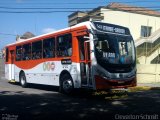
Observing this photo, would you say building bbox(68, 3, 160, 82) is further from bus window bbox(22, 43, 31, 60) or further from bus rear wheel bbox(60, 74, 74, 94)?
bus rear wheel bbox(60, 74, 74, 94)

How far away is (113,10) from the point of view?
35.5m

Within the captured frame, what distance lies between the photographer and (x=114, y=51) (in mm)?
14234

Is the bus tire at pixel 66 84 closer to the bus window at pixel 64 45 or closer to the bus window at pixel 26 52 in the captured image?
the bus window at pixel 64 45

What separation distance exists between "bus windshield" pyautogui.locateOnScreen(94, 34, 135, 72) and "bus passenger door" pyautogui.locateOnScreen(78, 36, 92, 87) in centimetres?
57

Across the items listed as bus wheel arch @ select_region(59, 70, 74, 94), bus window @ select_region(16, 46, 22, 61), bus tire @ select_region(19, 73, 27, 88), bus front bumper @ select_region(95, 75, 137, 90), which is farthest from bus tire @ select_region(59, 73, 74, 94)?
bus window @ select_region(16, 46, 22, 61)

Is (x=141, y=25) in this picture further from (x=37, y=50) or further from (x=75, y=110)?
(x=75, y=110)

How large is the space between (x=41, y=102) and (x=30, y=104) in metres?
0.64

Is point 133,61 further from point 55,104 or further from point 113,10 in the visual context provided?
point 113,10

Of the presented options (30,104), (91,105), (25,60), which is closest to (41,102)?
(30,104)

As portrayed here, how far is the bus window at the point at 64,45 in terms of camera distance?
50.8 feet

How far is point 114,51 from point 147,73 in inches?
503

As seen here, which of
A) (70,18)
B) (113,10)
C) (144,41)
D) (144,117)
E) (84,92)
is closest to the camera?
(144,117)

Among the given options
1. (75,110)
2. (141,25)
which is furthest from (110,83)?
(141,25)

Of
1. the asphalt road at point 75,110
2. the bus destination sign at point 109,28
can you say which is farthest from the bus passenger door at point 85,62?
the asphalt road at point 75,110
